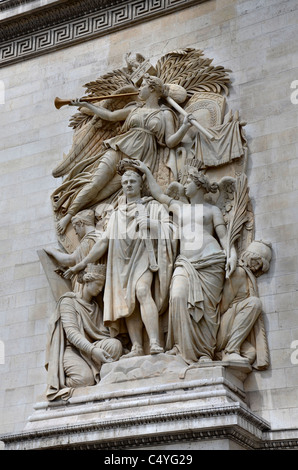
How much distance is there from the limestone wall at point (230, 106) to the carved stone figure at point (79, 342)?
848 mm

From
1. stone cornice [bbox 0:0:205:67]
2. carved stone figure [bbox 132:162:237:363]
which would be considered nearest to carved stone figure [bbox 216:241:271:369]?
carved stone figure [bbox 132:162:237:363]

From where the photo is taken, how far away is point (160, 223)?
1039cm

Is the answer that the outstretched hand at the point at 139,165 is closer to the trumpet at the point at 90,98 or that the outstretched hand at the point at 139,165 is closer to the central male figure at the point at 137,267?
the central male figure at the point at 137,267

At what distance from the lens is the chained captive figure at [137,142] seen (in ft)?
37.0

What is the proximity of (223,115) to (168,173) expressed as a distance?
1166mm

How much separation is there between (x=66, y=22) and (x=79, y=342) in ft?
20.5

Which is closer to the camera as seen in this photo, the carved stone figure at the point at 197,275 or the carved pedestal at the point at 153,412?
the carved pedestal at the point at 153,412

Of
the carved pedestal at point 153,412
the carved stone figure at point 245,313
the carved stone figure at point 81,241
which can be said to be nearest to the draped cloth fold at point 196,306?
the carved stone figure at point 245,313

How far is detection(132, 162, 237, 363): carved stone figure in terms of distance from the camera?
962cm

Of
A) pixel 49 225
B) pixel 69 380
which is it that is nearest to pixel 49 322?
pixel 69 380

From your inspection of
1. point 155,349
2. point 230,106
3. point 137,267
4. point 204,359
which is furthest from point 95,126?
point 204,359

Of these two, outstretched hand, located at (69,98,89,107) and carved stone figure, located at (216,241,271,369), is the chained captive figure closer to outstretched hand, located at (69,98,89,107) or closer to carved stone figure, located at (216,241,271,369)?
outstretched hand, located at (69,98,89,107)
